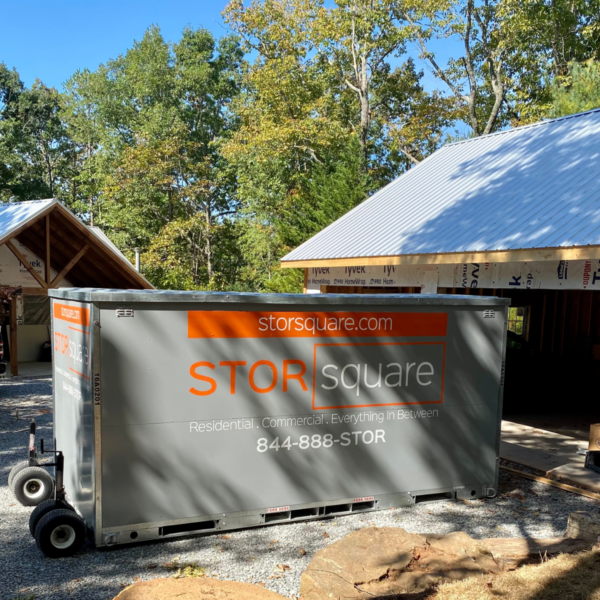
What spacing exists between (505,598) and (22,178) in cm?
4938

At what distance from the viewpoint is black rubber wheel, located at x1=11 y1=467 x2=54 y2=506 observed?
6203mm

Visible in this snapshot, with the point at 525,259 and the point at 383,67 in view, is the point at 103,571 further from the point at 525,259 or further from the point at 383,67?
the point at 383,67

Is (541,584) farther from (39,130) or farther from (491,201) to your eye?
(39,130)

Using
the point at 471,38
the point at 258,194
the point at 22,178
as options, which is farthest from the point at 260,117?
the point at 22,178

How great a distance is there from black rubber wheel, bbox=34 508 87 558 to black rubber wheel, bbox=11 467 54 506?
3.90 ft

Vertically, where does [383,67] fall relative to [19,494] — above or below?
above

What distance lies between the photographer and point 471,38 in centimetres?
3456

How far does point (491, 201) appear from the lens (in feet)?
40.1

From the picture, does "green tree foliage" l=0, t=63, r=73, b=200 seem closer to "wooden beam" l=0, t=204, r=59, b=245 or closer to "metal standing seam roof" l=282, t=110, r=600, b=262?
"wooden beam" l=0, t=204, r=59, b=245

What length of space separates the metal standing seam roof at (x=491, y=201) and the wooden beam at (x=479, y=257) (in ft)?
0.30

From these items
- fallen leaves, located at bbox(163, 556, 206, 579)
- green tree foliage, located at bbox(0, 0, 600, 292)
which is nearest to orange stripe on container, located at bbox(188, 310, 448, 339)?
fallen leaves, located at bbox(163, 556, 206, 579)

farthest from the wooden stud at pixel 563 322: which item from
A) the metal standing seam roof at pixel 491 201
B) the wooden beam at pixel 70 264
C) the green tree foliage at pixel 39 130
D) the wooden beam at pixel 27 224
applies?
the green tree foliage at pixel 39 130

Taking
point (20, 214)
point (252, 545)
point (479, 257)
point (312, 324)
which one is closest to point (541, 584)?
point (252, 545)

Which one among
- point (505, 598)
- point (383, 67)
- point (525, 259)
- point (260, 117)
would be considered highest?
point (383, 67)
